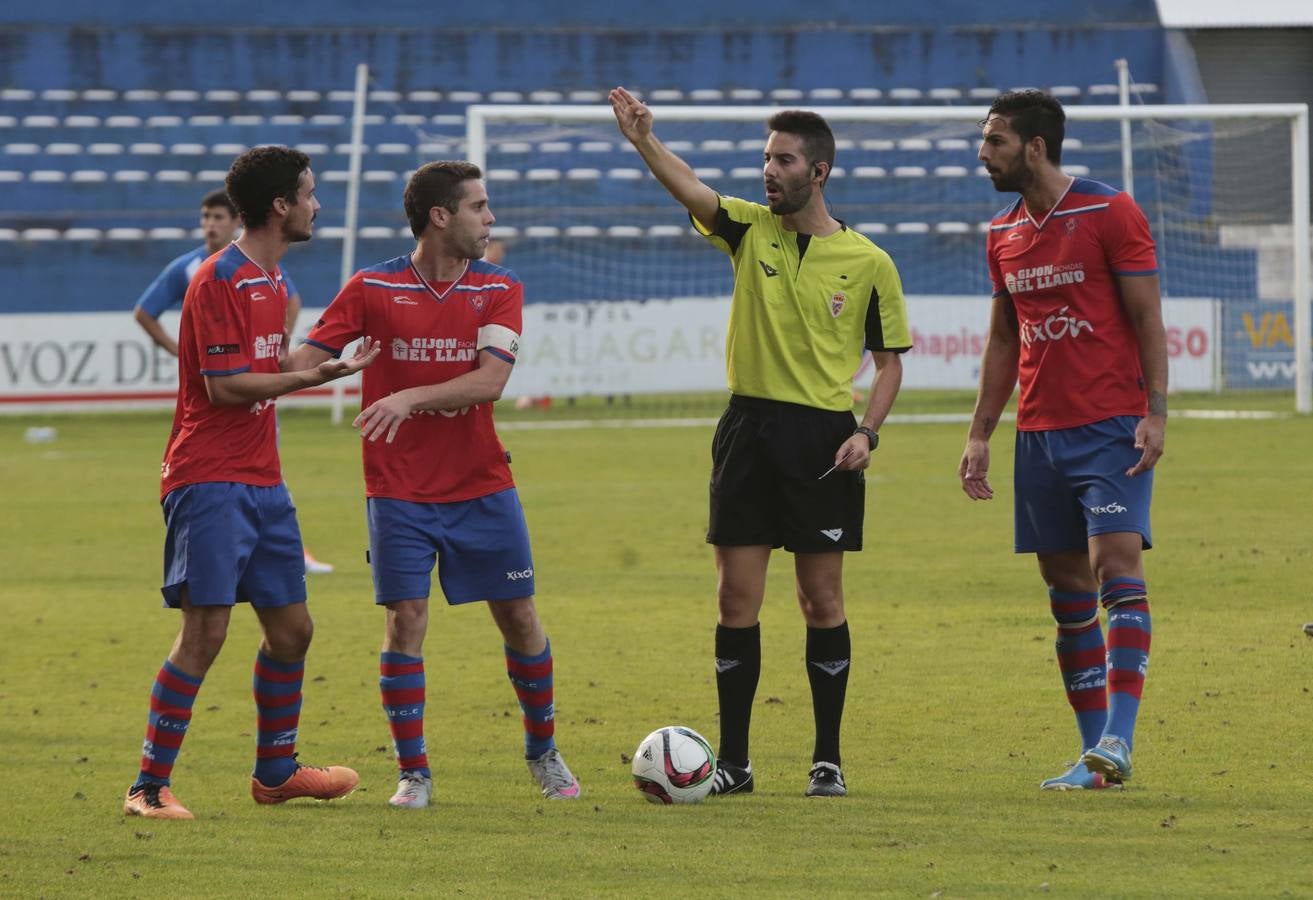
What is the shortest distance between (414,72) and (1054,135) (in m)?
27.4

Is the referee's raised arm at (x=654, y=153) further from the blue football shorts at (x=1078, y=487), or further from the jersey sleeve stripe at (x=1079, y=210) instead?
the blue football shorts at (x=1078, y=487)

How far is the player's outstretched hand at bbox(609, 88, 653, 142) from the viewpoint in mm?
5141

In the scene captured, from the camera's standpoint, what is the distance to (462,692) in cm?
732

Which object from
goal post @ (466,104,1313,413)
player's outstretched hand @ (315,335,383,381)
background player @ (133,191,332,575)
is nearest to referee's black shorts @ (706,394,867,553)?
player's outstretched hand @ (315,335,383,381)

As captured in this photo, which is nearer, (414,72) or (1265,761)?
(1265,761)

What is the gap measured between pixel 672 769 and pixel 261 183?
205cm

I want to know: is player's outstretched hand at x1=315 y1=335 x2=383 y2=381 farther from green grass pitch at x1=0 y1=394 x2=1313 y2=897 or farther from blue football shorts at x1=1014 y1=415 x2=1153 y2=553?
blue football shorts at x1=1014 y1=415 x2=1153 y2=553

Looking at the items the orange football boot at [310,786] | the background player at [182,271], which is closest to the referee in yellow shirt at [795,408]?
the orange football boot at [310,786]

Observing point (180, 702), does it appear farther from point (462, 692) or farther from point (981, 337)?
point (981, 337)

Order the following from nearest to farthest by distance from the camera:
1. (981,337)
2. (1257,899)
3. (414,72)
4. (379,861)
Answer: (1257,899) < (379,861) < (981,337) < (414,72)

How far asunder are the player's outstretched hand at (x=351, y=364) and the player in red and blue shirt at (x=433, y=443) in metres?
0.08

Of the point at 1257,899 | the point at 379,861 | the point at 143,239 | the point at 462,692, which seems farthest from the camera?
the point at 143,239

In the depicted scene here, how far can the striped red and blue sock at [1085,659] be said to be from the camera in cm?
558

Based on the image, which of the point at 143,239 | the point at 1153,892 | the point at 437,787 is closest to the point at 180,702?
the point at 437,787
